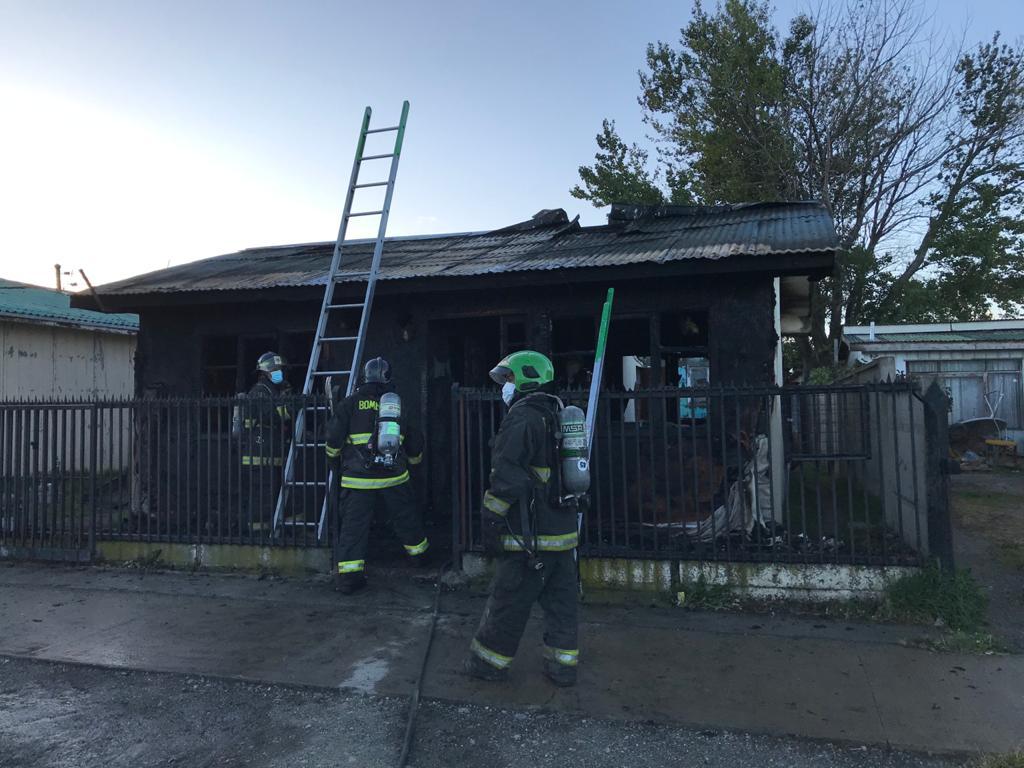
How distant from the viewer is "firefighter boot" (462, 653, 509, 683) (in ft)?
13.8

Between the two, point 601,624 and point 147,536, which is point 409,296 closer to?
point 147,536

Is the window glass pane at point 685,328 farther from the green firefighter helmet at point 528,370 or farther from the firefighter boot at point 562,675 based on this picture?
the firefighter boot at point 562,675

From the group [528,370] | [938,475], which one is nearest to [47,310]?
[528,370]

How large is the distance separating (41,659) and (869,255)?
64.1ft

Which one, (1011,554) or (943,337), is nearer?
(1011,554)

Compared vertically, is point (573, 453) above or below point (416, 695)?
above

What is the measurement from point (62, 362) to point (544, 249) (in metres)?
9.84

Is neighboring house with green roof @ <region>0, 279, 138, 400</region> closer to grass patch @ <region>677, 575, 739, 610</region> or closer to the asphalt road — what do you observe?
the asphalt road

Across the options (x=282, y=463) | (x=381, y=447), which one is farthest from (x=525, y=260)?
(x=282, y=463)

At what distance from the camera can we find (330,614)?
5.44 m

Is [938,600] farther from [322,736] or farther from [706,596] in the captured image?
[322,736]

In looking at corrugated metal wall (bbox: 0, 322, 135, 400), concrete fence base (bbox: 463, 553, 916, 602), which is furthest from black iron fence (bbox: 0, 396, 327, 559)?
corrugated metal wall (bbox: 0, 322, 135, 400)

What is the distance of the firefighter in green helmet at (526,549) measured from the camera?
4.08 m

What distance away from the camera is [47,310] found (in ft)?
41.6
